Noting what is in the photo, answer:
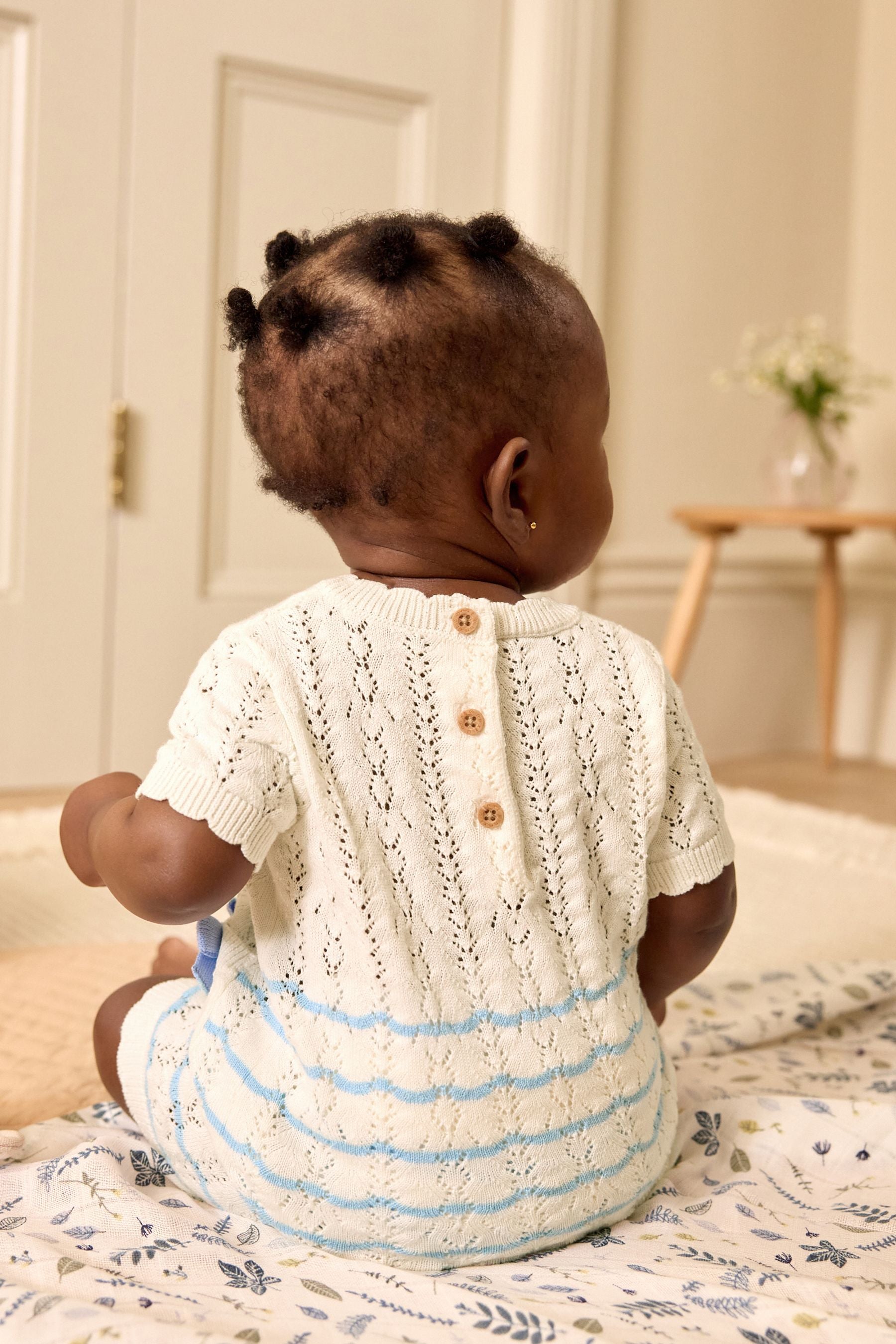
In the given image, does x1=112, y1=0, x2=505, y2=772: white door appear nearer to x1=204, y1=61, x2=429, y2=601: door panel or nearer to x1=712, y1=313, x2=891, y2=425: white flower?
x1=204, y1=61, x2=429, y2=601: door panel

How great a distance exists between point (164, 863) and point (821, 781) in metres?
2.25

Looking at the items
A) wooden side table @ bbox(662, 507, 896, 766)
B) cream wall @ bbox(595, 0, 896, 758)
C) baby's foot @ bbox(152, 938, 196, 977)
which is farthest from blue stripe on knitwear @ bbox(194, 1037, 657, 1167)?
cream wall @ bbox(595, 0, 896, 758)

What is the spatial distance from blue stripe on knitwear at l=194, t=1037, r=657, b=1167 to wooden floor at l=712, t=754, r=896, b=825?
5.64 feet

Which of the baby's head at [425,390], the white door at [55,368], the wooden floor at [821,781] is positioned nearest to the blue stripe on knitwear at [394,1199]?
the baby's head at [425,390]

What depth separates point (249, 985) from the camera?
750 mm

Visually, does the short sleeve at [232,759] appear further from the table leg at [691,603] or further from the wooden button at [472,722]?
the table leg at [691,603]

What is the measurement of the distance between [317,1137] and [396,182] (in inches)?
83.8

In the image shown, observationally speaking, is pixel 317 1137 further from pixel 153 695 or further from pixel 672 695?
pixel 153 695

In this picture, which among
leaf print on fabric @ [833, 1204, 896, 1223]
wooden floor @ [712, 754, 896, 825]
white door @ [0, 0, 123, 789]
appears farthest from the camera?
wooden floor @ [712, 754, 896, 825]

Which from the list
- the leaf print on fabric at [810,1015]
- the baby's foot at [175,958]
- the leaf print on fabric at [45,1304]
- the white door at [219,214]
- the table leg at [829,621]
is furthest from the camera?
the table leg at [829,621]

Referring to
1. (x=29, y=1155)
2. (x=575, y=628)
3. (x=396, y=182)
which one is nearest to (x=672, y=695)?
(x=575, y=628)

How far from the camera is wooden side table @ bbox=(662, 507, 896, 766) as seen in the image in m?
2.53

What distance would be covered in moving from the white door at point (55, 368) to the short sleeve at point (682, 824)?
64.6 inches

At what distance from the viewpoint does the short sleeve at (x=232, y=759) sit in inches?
26.0
